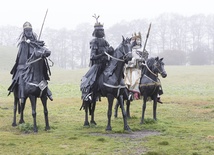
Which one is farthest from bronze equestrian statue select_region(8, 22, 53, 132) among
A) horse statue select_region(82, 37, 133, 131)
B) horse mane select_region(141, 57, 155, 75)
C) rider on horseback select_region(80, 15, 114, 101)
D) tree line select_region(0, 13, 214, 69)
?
tree line select_region(0, 13, 214, 69)

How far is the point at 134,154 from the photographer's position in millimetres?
8992

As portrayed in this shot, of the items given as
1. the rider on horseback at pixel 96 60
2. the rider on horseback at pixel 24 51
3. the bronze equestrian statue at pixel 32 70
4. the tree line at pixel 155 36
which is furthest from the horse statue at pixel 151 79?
the tree line at pixel 155 36

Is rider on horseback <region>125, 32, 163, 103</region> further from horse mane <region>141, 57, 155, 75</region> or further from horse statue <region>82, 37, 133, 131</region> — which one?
horse statue <region>82, 37, 133, 131</region>

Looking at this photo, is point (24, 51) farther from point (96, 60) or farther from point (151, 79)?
point (151, 79)

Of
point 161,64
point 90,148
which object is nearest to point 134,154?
point 90,148

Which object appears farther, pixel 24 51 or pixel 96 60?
pixel 24 51

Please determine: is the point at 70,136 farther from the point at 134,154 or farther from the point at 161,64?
the point at 161,64

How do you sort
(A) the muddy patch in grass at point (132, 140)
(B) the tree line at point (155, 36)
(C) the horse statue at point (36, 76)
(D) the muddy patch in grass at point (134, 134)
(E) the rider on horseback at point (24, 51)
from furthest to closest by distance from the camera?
(B) the tree line at point (155, 36) → (E) the rider on horseback at point (24, 51) → (C) the horse statue at point (36, 76) → (D) the muddy patch in grass at point (134, 134) → (A) the muddy patch in grass at point (132, 140)

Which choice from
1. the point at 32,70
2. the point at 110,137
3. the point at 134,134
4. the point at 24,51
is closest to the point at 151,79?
the point at 134,134

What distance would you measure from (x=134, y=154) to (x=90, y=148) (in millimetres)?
1346

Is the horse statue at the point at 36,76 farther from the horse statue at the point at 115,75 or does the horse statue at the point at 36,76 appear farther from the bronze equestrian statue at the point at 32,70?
the horse statue at the point at 115,75

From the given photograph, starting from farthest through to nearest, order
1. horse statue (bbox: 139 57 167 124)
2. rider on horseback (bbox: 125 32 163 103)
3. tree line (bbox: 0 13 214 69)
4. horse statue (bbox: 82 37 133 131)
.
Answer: tree line (bbox: 0 13 214 69) → rider on horseback (bbox: 125 32 163 103) → horse statue (bbox: 139 57 167 124) → horse statue (bbox: 82 37 133 131)

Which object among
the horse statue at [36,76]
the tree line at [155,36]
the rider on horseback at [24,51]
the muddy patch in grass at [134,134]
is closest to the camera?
the muddy patch in grass at [134,134]

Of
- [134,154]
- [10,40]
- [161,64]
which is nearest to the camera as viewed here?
[134,154]
